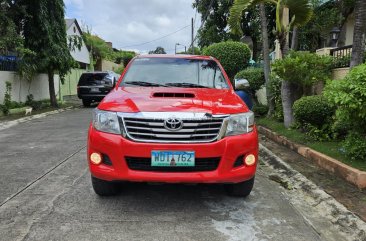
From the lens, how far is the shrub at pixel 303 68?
27.8 feet

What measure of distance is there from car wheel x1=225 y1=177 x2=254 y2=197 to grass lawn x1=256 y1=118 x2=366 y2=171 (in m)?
1.67

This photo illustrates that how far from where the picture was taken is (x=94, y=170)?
4.28 metres

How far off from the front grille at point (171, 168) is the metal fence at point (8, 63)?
12.6m

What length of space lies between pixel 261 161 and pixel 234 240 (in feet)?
11.8

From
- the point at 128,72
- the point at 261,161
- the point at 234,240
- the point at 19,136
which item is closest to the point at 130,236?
the point at 234,240

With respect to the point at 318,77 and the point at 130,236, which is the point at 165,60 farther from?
the point at 318,77

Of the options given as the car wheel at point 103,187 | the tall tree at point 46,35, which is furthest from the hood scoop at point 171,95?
the tall tree at point 46,35

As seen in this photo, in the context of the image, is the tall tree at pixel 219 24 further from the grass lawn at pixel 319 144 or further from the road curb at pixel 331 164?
the road curb at pixel 331 164

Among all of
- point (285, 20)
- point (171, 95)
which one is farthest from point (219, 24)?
point (171, 95)

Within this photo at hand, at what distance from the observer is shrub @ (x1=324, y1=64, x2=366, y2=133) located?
509 centimetres

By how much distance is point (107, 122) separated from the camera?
4207 millimetres

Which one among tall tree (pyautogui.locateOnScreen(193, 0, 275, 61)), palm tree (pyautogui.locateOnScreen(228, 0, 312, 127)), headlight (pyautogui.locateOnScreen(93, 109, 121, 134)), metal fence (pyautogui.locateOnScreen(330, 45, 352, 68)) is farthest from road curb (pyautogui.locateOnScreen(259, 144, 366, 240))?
tall tree (pyautogui.locateOnScreen(193, 0, 275, 61))

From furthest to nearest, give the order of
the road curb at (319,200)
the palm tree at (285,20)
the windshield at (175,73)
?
the palm tree at (285,20)
the windshield at (175,73)
the road curb at (319,200)

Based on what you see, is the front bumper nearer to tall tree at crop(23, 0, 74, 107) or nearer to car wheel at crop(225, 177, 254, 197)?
car wheel at crop(225, 177, 254, 197)
